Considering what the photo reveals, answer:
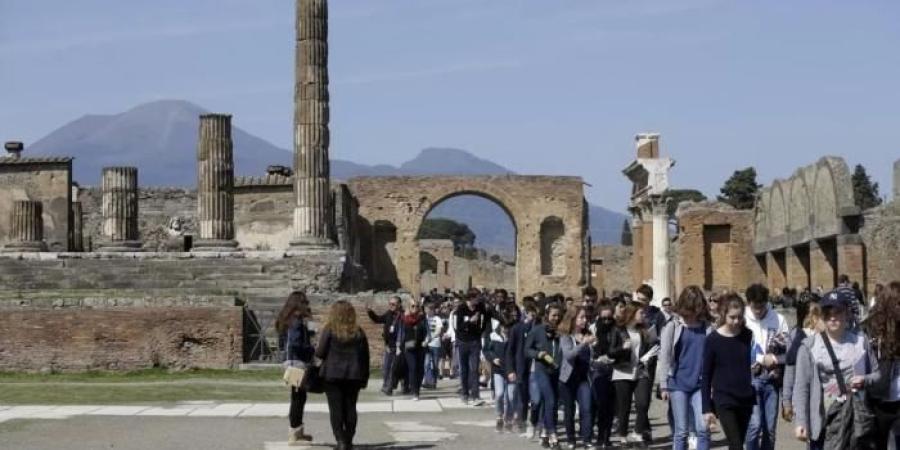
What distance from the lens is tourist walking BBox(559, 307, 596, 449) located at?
→ 47.1 feet

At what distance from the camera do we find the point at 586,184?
206 feet

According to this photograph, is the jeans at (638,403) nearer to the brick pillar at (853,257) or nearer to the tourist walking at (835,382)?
the tourist walking at (835,382)

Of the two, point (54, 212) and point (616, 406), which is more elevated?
point (54, 212)

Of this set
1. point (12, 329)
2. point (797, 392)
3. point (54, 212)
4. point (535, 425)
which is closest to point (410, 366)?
point (535, 425)

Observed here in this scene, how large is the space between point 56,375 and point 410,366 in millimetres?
7151

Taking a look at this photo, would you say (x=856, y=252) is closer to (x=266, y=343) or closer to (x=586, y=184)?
(x=266, y=343)

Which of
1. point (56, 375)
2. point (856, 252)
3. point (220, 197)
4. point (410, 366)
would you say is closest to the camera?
point (410, 366)

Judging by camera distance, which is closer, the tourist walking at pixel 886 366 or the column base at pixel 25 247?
the tourist walking at pixel 886 366

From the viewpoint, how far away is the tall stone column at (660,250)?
3806 cm

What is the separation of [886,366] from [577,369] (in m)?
5.63

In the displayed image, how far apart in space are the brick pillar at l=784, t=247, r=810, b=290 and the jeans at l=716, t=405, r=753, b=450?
28.1 meters

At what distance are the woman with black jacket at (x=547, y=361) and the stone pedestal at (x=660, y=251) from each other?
899 inches

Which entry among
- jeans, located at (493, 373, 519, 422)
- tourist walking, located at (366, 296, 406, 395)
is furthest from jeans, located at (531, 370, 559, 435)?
tourist walking, located at (366, 296, 406, 395)

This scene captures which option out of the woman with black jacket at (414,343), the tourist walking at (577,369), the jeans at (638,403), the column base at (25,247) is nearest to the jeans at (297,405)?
the tourist walking at (577,369)
